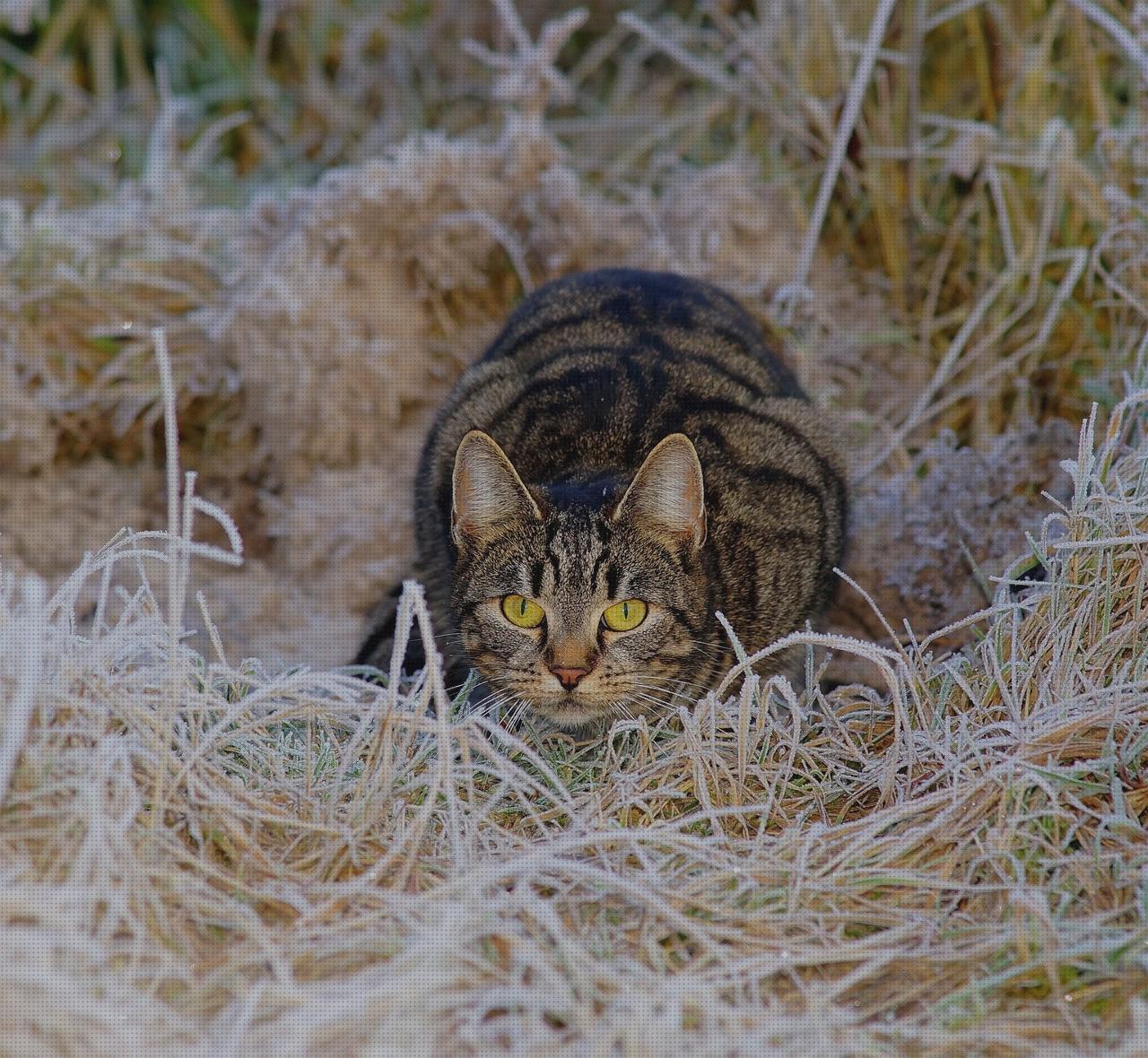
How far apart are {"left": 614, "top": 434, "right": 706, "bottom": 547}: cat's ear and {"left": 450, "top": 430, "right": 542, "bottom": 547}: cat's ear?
0.69 ft

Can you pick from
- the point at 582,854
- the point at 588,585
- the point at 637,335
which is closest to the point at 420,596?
the point at 582,854

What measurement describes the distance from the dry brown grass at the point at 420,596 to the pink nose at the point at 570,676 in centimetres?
16

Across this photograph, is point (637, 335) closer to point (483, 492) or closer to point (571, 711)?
point (483, 492)

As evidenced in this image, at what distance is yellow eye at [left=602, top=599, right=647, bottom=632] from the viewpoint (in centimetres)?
255

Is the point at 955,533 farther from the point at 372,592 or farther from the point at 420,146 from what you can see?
the point at 420,146

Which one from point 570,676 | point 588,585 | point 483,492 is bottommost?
point 570,676

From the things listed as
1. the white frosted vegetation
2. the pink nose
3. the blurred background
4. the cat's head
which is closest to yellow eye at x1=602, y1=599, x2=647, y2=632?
the cat's head

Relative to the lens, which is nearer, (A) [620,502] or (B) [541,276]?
(A) [620,502]

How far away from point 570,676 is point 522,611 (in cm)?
19

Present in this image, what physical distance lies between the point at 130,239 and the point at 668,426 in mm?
2184

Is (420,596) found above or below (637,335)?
above

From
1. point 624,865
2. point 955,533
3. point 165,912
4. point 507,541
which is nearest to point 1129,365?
point 955,533

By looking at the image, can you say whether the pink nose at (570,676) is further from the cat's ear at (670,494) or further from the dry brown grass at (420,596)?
the cat's ear at (670,494)

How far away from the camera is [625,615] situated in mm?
2559
